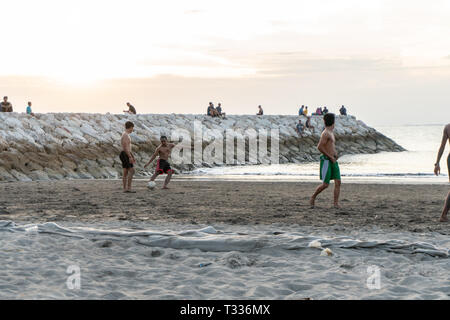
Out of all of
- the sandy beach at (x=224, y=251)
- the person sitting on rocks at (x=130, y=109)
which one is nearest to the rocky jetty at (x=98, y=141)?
the person sitting on rocks at (x=130, y=109)

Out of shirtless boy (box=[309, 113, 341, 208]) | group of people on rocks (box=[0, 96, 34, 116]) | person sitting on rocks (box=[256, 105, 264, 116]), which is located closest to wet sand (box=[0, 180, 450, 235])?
shirtless boy (box=[309, 113, 341, 208])

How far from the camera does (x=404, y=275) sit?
5680 millimetres

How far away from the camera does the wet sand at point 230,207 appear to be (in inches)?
368

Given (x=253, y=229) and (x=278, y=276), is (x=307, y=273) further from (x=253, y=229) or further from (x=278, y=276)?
(x=253, y=229)

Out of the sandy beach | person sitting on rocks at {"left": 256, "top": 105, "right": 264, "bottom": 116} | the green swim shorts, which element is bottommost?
A: the sandy beach

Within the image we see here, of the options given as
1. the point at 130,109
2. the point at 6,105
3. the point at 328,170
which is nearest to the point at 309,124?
the point at 130,109

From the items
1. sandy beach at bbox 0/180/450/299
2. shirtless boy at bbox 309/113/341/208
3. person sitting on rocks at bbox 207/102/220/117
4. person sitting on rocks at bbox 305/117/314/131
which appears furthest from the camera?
person sitting on rocks at bbox 305/117/314/131

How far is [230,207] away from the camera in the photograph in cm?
1128

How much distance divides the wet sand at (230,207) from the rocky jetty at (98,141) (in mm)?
6117

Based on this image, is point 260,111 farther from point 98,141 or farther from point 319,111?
point 98,141

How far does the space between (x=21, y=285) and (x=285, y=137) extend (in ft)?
125

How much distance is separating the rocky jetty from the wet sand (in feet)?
20.1

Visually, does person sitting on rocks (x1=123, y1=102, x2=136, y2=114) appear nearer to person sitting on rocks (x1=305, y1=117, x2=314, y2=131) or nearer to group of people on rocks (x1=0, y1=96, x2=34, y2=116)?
group of people on rocks (x1=0, y1=96, x2=34, y2=116)

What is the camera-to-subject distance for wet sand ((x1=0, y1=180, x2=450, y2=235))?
368 inches
